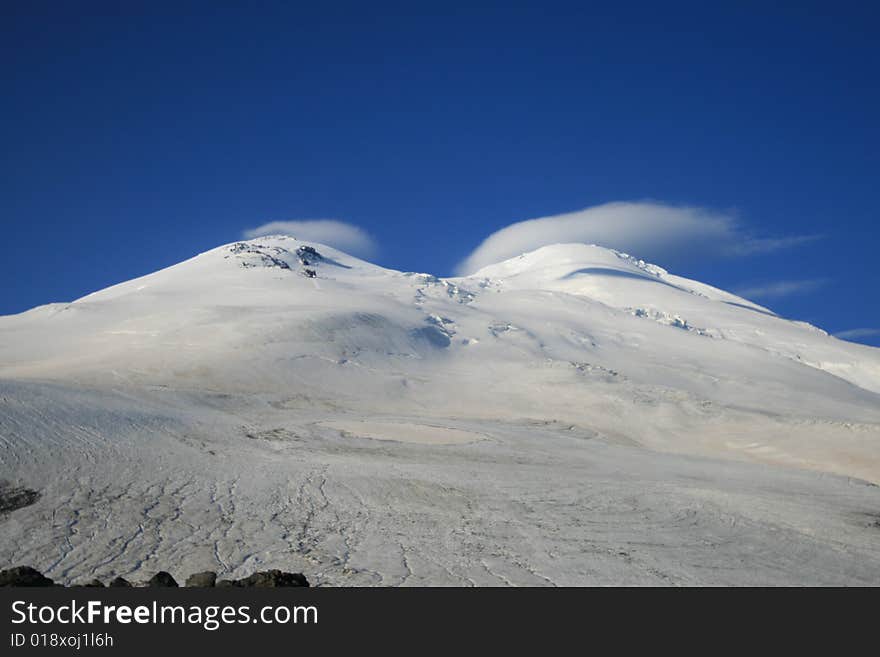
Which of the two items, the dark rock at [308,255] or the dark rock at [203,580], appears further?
the dark rock at [308,255]

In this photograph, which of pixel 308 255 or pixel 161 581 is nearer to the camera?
pixel 161 581

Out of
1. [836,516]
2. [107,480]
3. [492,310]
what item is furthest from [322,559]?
[492,310]

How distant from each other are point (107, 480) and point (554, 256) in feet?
424

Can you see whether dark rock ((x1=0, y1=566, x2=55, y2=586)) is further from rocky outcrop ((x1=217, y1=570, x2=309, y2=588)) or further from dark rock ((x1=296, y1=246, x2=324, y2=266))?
dark rock ((x1=296, y1=246, x2=324, y2=266))

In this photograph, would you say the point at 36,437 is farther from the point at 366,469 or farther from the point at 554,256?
the point at 554,256

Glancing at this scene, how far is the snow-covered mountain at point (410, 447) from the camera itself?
13.2 m

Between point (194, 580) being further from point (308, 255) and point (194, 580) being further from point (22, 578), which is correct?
point (308, 255)

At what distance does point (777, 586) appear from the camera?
38.6 ft

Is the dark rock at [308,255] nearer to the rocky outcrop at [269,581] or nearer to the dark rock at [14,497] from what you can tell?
the dark rock at [14,497]

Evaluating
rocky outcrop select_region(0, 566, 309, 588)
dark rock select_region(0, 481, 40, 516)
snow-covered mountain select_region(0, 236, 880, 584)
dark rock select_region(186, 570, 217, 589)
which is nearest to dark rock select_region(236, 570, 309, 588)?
rocky outcrop select_region(0, 566, 309, 588)

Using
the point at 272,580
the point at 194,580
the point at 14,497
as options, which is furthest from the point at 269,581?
the point at 14,497

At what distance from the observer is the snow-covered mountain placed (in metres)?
13.2

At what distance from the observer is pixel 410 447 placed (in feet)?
81.6

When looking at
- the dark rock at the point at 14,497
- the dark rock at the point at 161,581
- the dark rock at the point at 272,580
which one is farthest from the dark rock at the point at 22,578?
the dark rock at the point at 14,497
